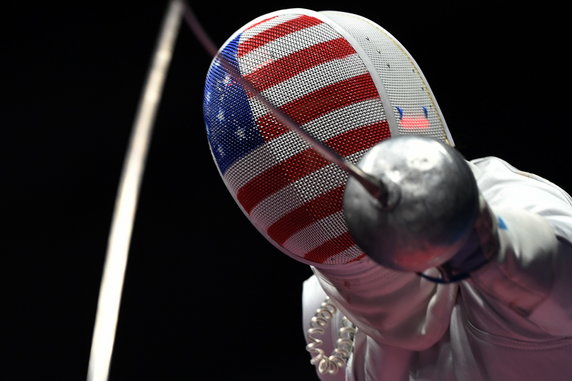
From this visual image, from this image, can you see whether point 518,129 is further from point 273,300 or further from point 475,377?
point 475,377

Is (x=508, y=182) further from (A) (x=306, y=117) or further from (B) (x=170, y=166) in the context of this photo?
(B) (x=170, y=166)

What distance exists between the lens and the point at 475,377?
1109 mm

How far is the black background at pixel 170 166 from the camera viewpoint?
210 cm

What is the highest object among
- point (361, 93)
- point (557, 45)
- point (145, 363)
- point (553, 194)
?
point (361, 93)

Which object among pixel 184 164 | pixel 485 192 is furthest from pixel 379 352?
pixel 184 164

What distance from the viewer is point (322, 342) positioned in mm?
1312

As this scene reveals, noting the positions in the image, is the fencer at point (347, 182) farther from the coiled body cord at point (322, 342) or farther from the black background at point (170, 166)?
the black background at point (170, 166)

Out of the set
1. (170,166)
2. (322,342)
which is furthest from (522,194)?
(170,166)

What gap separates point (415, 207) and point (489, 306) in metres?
0.29

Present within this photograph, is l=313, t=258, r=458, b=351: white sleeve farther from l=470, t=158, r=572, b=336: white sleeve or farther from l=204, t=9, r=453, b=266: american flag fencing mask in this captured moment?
l=470, t=158, r=572, b=336: white sleeve

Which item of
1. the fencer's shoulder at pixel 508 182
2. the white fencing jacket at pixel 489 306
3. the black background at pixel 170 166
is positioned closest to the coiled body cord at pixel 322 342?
the white fencing jacket at pixel 489 306

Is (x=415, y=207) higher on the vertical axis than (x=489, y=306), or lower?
higher

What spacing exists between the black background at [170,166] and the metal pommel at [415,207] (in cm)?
128

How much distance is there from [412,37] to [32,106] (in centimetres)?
92
